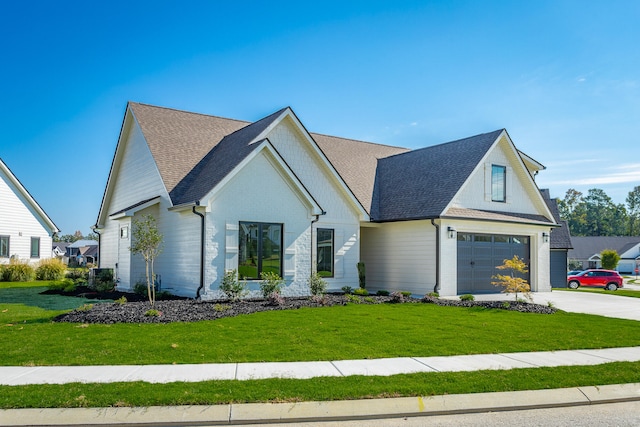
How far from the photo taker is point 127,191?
23875 millimetres

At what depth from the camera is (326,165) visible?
70.0 feet

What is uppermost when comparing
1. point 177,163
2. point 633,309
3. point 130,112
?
point 130,112

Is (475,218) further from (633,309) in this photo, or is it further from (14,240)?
(14,240)

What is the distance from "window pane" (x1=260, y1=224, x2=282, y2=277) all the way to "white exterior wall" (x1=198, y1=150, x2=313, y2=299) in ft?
0.72

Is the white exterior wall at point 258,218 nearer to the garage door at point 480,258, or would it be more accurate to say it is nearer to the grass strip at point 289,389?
the garage door at point 480,258

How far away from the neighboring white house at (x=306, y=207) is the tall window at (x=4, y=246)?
9221 millimetres

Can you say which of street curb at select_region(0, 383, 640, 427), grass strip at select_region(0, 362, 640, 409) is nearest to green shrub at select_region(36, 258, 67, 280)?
grass strip at select_region(0, 362, 640, 409)

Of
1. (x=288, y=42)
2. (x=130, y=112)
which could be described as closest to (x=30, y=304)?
(x=130, y=112)

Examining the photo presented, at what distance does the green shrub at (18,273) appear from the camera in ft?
91.9

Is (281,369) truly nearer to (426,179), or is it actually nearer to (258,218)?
(258,218)

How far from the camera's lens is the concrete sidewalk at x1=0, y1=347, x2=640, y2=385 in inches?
297

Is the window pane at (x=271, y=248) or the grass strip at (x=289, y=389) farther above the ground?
the window pane at (x=271, y=248)

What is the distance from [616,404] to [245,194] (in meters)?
13.1

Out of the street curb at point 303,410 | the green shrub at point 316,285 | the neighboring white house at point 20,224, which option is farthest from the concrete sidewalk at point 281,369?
the neighboring white house at point 20,224
